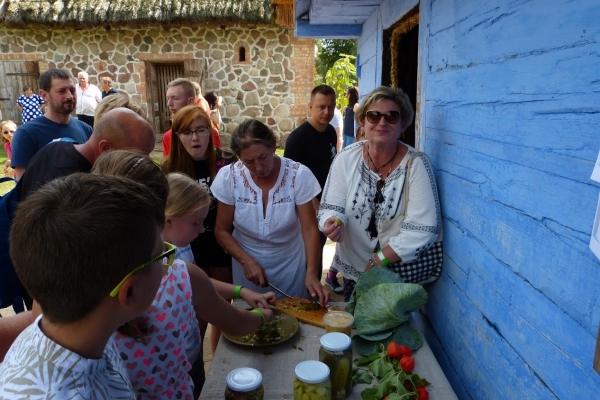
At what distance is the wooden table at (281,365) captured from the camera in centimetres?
156

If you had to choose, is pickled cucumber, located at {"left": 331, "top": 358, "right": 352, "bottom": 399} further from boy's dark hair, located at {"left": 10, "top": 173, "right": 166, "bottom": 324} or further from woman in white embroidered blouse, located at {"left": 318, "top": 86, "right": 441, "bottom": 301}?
boy's dark hair, located at {"left": 10, "top": 173, "right": 166, "bottom": 324}

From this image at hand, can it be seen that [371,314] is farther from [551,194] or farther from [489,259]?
[551,194]

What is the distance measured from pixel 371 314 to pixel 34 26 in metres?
12.6

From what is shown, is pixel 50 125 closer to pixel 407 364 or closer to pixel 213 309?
pixel 213 309

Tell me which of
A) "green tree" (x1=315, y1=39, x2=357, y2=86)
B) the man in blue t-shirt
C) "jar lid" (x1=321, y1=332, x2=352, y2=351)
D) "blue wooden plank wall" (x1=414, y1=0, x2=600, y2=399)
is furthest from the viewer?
"green tree" (x1=315, y1=39, x2=357, y2=86)

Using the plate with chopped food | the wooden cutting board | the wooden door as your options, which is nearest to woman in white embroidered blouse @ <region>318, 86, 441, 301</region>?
the wooden cutting board

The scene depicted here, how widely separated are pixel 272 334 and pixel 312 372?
0.57m

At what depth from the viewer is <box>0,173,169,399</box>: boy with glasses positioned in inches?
34.3

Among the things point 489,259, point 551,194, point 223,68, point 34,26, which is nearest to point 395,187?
point 489,259

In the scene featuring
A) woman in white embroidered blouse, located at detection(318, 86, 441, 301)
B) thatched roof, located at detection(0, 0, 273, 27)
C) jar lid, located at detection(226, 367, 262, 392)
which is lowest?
jar lid, located at detection(226, 367, 262, 392)

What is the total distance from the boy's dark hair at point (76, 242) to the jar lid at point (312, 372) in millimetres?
670

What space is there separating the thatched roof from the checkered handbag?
30.8 ft

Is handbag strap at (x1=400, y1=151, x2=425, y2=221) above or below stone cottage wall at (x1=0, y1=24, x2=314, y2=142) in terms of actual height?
below

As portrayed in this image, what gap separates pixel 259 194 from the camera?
2551mm
